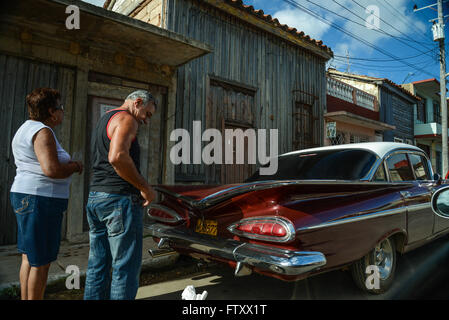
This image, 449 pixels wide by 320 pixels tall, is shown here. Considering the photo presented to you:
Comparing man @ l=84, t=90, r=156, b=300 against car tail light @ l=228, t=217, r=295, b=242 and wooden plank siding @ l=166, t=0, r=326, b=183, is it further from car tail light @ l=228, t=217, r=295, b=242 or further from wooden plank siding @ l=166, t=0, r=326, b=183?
wooden plank siding @ l=166, t=0, r=326, b=183

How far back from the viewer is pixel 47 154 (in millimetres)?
2148

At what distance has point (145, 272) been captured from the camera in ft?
12.2

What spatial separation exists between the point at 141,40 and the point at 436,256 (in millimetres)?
5825

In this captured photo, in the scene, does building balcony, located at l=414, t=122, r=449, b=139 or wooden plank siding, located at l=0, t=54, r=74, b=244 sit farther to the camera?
building balcony, located at l=414, t=122, r=449, b=139

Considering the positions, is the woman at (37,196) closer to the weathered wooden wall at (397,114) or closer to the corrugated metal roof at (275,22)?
the corrugated metal roof at (275,22)

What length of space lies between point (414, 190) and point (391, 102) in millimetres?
14116

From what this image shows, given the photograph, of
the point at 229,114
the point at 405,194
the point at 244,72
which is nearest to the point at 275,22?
the point at 244,72

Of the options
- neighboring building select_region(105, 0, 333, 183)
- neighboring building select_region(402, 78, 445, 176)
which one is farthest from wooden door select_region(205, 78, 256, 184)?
neighboring building select_region(402, 78, 445, 176)

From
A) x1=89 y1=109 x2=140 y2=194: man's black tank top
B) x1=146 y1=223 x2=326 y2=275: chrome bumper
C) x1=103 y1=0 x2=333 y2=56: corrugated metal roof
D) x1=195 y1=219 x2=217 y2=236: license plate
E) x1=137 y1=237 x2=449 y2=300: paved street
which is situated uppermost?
x1=103 y1=0 x2=333 y2=56: corrugated metal roof

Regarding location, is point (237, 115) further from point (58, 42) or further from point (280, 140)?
point (58, 42)

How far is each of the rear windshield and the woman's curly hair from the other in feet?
7.97

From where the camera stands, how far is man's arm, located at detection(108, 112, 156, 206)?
1984 mm

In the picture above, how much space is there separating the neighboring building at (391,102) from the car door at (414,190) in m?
11.6

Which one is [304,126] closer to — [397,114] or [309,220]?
[309,220]
